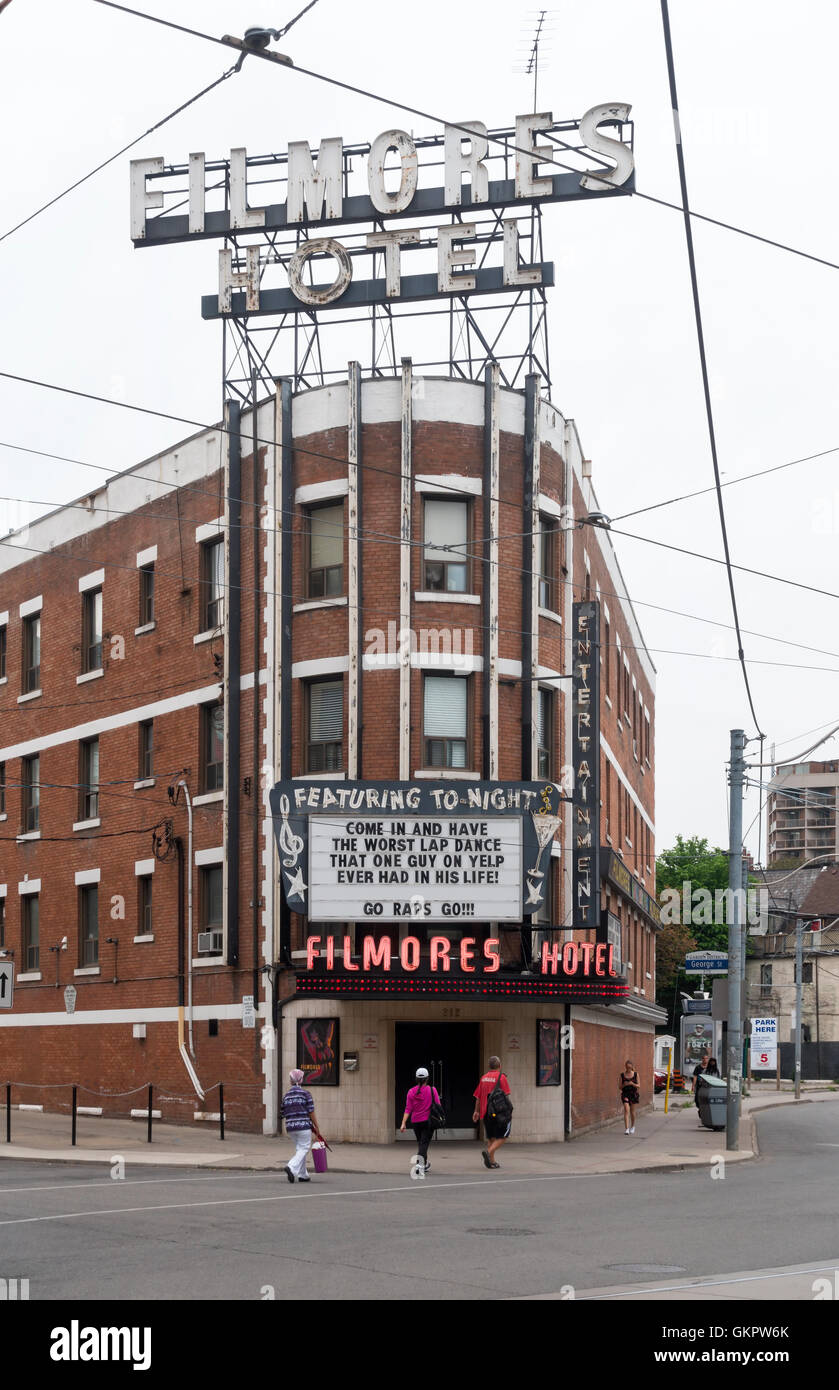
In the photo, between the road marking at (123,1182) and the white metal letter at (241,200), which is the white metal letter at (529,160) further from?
the road marking at (123,1182)

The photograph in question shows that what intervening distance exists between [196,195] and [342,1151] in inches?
836

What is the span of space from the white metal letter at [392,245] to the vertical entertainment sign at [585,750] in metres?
8.11

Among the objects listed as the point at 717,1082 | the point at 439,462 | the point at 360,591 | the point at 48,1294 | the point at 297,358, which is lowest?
the point at 717,1082

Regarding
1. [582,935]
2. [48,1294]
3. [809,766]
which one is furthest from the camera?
[809,766]

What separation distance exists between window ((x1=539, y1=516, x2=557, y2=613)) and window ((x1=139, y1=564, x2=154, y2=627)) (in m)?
9.31

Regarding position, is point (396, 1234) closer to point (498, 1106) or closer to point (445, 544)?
point (498, 1106)

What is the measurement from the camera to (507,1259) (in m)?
14.6

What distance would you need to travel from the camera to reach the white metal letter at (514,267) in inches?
1395

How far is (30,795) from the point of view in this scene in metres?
42.4

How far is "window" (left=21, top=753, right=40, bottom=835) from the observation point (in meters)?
41.8
